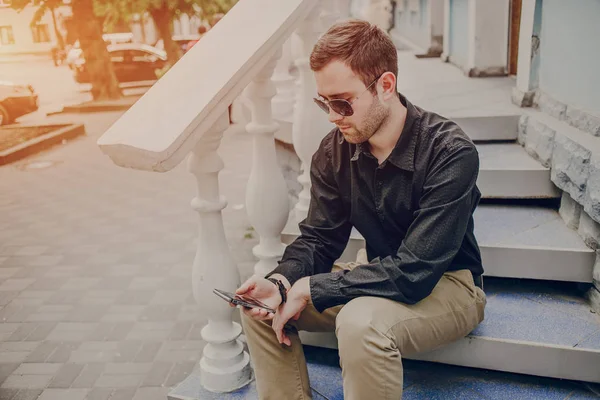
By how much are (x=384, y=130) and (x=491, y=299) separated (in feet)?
3.25

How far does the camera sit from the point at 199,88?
219 centimetres

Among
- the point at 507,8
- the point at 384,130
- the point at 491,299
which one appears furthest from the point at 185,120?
the point at 507,8

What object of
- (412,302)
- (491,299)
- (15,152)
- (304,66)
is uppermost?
(304,66)

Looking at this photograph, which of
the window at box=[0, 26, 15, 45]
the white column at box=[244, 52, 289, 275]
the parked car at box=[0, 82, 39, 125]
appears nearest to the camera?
the white column at box=[244, 52, 289, 275]

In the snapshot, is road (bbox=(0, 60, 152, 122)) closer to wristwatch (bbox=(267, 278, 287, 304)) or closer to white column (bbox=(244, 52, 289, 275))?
white column (bbox=(244, 52, 289, 275))

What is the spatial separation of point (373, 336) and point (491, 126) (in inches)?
86.0

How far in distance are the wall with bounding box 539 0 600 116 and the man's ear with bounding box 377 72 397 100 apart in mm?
1316

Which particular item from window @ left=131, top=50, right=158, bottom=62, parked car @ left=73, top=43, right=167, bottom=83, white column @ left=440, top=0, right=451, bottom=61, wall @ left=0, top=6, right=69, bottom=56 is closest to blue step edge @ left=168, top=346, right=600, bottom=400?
white column @ left=440, top=0, right=451, bottom=61

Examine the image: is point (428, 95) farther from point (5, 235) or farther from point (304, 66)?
point (5, 235)

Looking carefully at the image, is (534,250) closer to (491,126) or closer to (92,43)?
(491,126)

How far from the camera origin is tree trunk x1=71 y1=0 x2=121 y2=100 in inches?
616

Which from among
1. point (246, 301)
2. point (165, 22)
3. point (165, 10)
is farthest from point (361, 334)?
point (165, 22)

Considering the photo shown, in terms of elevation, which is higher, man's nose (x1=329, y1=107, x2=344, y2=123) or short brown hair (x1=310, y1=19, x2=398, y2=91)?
short brown hair (x1=310, y1=19, x2=398, y2=91)

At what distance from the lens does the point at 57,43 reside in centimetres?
3416
